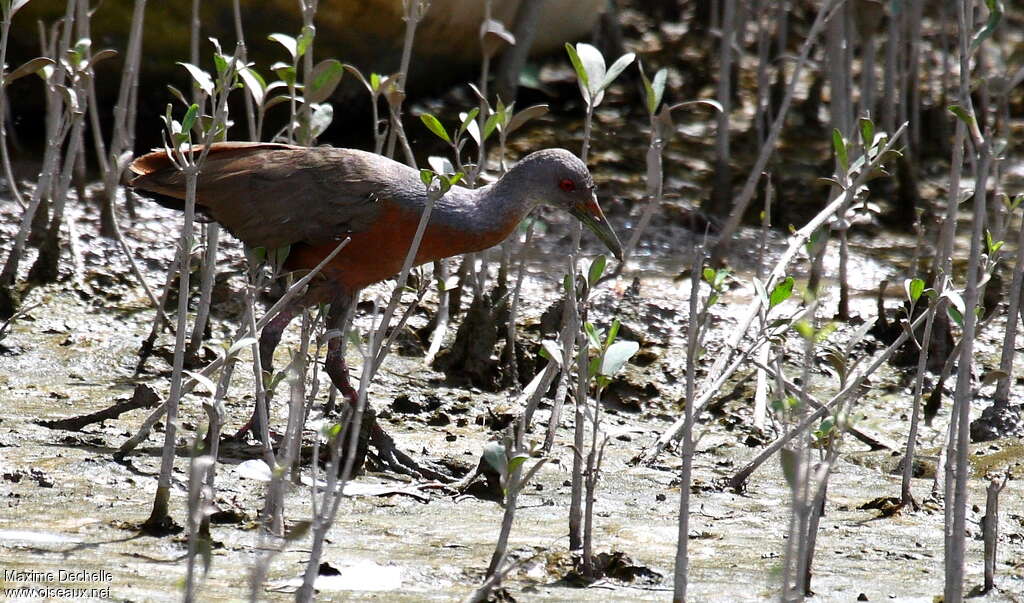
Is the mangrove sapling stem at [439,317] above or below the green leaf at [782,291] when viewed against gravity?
below

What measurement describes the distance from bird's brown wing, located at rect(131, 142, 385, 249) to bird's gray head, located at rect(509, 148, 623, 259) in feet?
2.03

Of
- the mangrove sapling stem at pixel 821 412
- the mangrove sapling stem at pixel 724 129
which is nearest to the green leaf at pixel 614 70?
the mangrove sapling stem at pixel 821 412

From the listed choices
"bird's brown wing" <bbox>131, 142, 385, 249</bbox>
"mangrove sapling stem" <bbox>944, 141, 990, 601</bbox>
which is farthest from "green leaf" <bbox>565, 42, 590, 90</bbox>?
"mangrove sapling stem" <bbox>944, 141, 990, 601</bbox>

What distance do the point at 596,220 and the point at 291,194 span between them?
131 cm

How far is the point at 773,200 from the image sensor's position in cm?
761

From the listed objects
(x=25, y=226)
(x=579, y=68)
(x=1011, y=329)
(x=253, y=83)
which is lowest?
(x=1011, y=329)

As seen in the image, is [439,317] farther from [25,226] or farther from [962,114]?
[962,114]

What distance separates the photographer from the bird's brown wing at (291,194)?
4.86 metres

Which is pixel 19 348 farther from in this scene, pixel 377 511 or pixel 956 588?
pixel 956 588

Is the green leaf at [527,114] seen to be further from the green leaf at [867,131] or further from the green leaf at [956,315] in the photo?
the green leaf at [956,315]

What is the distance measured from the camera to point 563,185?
17.5 ft

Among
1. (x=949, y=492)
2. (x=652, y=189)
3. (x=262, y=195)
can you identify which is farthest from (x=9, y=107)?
(x=949, y=492)

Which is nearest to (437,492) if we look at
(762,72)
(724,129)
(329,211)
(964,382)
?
(329,211)

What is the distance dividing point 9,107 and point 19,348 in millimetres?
2524
